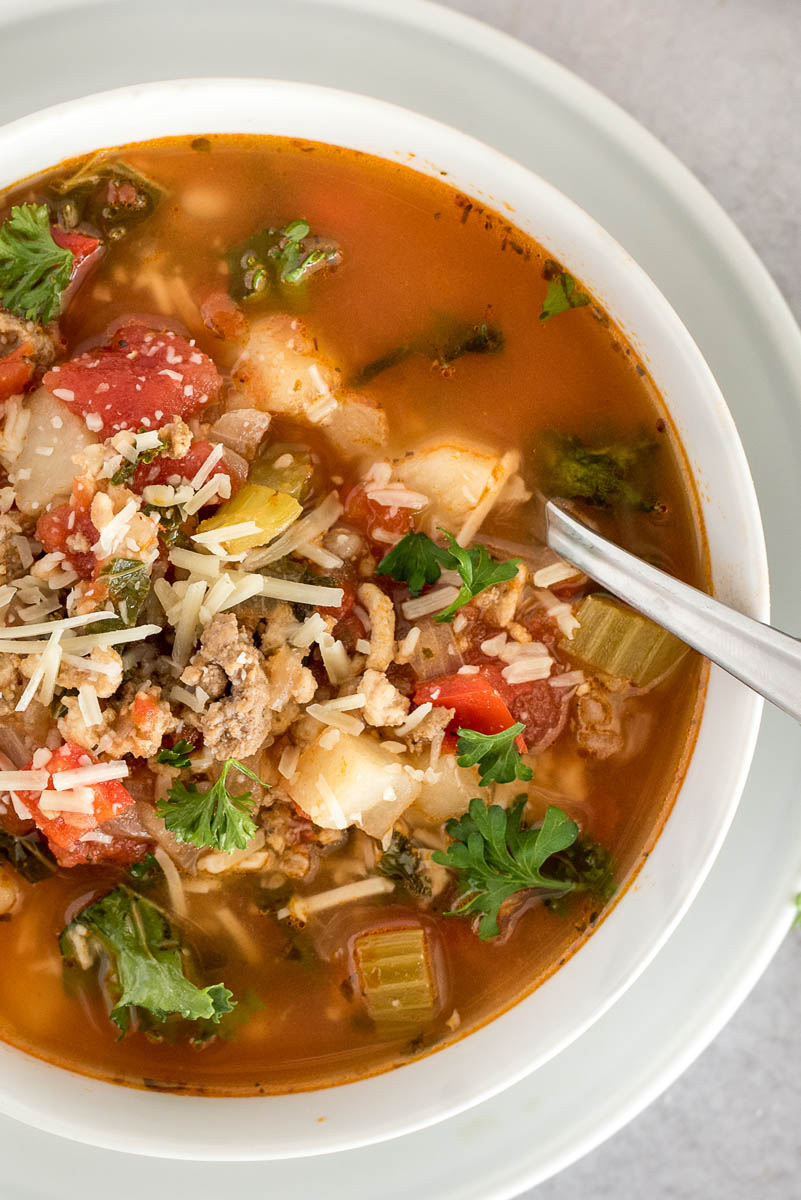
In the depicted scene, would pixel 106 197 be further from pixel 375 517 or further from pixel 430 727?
pixel 430 727

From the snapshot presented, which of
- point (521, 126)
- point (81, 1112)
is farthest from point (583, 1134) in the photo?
point (521, 126)

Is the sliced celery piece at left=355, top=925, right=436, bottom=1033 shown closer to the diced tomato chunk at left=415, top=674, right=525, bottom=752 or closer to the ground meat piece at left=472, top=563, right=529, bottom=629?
the diced tomato chunk at left=415, top=674, right=525, bottom=752

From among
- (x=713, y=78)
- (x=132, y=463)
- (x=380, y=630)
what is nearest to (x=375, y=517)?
(x=380, y=630)

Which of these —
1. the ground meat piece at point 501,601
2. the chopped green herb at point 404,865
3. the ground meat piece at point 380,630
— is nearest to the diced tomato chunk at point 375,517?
the ground meat piece at point 380,630

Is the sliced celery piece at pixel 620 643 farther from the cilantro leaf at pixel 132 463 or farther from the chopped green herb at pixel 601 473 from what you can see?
the cilantro leaf at pixel 132 463

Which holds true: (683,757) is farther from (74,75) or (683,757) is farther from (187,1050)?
(74,75)

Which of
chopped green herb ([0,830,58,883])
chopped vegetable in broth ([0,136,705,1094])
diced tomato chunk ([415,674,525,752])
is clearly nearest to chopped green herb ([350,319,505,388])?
chopped vegetable in broth ([0,136,705,1094])

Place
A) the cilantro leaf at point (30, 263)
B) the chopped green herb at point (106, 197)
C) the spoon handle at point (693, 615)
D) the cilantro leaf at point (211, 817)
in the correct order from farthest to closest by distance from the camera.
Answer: the chopped green herb at point (106, 197) < the cilantro leaf at point (30, 263) < the cilantro leaf at point (211, 817) < the spoon handle at point (693, 615)

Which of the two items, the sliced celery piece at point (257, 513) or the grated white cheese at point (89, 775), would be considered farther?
the sliced celery piece at point (257, 513)
